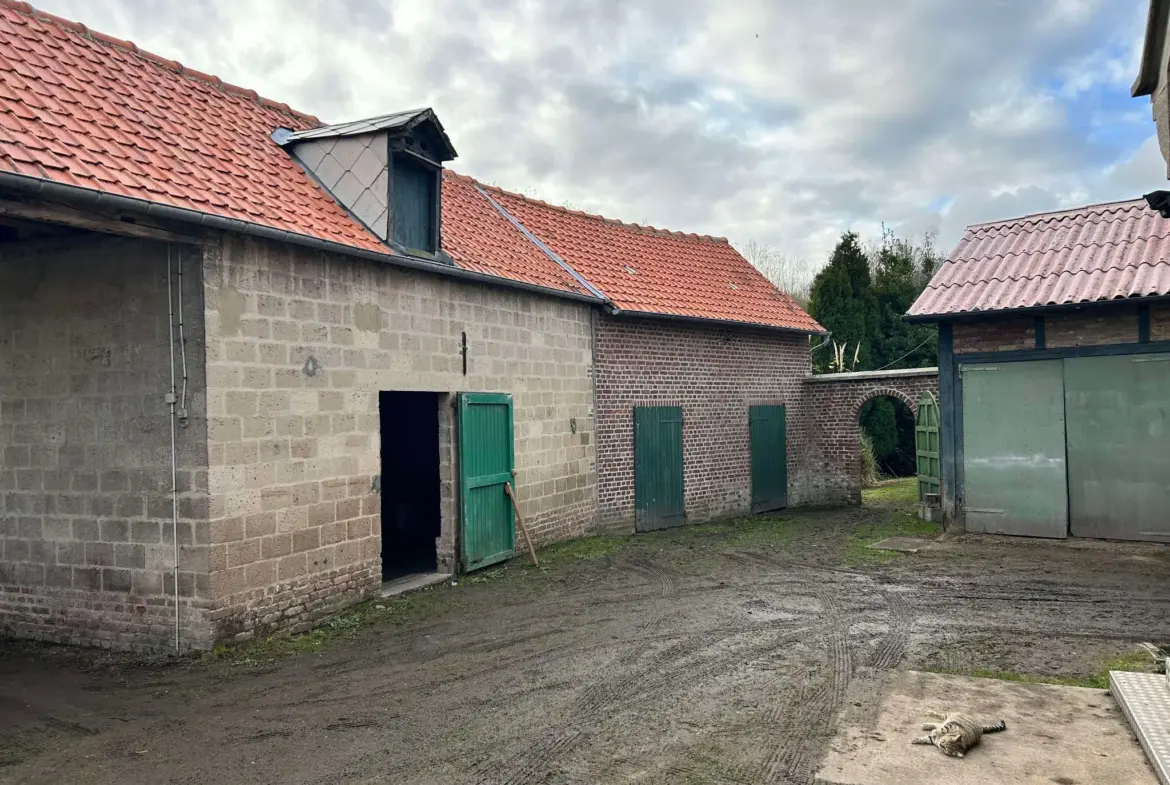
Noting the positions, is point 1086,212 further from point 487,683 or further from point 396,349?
point 487,683

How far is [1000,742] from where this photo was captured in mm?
4336

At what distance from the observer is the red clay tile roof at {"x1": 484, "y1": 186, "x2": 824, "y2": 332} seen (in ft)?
42.7

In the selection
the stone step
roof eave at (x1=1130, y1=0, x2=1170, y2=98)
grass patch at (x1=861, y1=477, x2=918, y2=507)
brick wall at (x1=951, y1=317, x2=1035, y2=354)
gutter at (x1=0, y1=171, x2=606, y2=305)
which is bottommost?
grass patch at (x1=861, y1=477, x2=918, y2=507)

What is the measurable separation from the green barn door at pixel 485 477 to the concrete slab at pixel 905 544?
500cm

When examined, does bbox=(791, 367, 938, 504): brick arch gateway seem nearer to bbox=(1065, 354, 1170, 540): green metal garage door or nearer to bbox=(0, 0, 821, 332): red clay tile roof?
bbox=(1065, 354, 1170, 540): green metal garage door

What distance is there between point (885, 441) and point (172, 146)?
1784cm

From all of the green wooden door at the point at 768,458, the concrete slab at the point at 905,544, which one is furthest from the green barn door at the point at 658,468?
the concrete slab at the point at 905,544

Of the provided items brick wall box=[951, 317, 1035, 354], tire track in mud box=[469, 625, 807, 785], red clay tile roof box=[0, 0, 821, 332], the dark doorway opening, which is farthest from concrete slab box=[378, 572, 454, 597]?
brick wall box=[951, 317, 1035, 354]

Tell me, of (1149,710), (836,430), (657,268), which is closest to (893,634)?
(1149,710)

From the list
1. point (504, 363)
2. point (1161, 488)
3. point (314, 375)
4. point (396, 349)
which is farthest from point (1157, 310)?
point (314, 375)

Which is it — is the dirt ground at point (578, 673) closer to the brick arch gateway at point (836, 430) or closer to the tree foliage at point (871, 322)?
the brick arch gateway at point (836, 430)

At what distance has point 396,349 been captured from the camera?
828 cm

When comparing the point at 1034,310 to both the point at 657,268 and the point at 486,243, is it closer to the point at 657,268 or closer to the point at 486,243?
the point at 657,268

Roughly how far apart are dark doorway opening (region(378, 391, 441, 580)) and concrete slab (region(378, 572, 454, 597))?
204 centimetres
